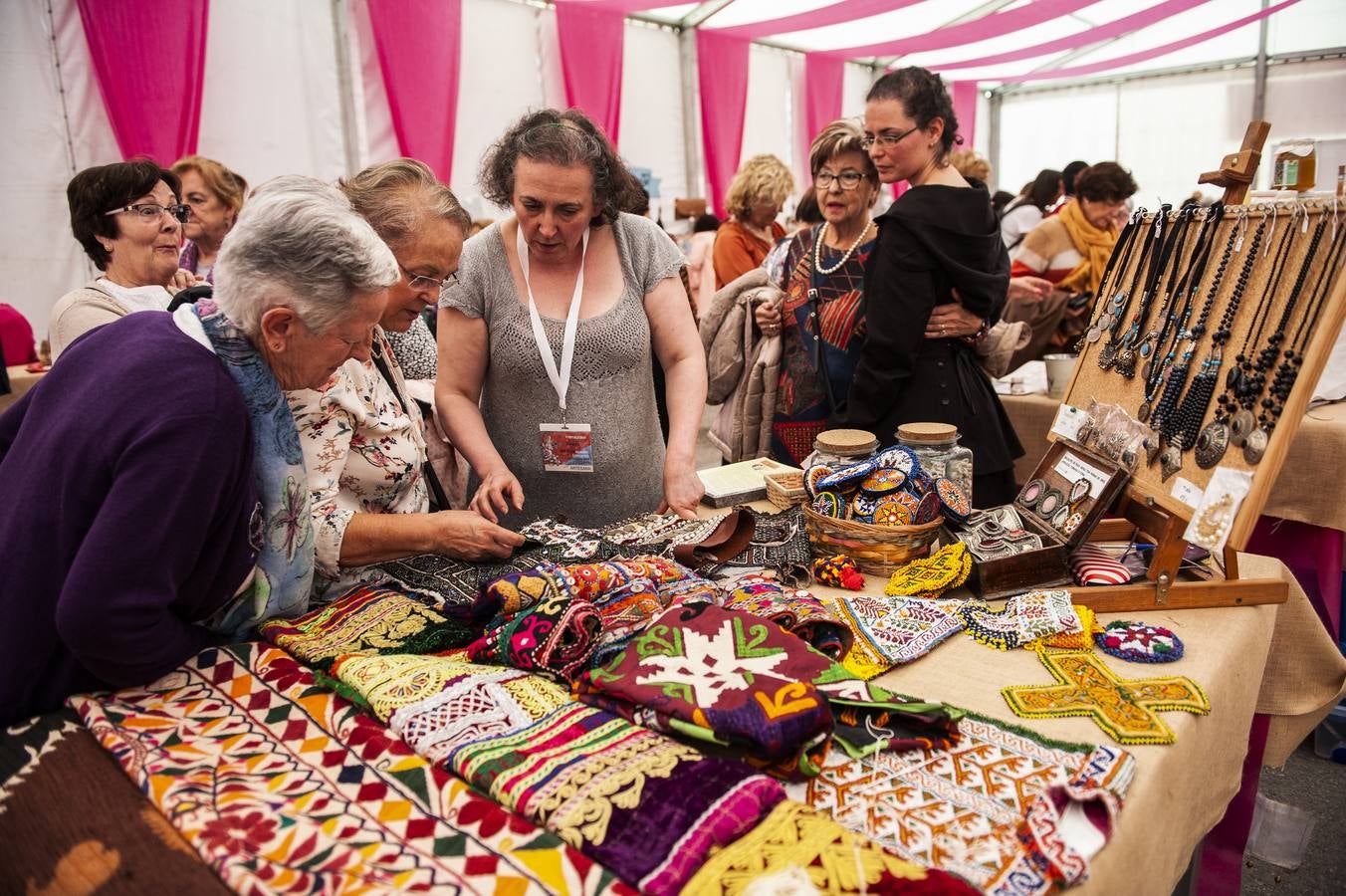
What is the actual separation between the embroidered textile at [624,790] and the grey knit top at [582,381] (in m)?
1.15

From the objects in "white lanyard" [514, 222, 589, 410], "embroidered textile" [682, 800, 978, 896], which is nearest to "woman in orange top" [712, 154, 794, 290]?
"white lanyard" [514, 222, 589, 410]

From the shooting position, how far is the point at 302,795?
3.21 ft

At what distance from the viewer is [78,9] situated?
4.84 m

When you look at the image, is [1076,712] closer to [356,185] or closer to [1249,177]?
[1249,177]

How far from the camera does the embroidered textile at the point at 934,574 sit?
5.11 feet

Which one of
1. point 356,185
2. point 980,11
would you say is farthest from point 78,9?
point 980,11

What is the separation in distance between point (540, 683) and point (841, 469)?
79 cm

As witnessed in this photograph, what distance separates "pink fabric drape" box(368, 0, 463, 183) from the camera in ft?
20.7

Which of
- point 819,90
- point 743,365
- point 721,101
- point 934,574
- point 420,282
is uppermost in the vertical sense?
point 819,90

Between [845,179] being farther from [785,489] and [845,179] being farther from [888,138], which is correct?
[785,489]

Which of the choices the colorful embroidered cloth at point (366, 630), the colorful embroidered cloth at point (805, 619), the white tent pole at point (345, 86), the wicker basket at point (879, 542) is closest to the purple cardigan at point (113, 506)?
the colorful embroidered cloth at point (366, 630)

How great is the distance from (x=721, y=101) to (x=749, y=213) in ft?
16.9

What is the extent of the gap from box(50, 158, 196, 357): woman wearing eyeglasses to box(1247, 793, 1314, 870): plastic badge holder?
3.39m

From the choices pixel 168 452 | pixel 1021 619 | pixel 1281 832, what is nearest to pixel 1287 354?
pixel 1021 619
